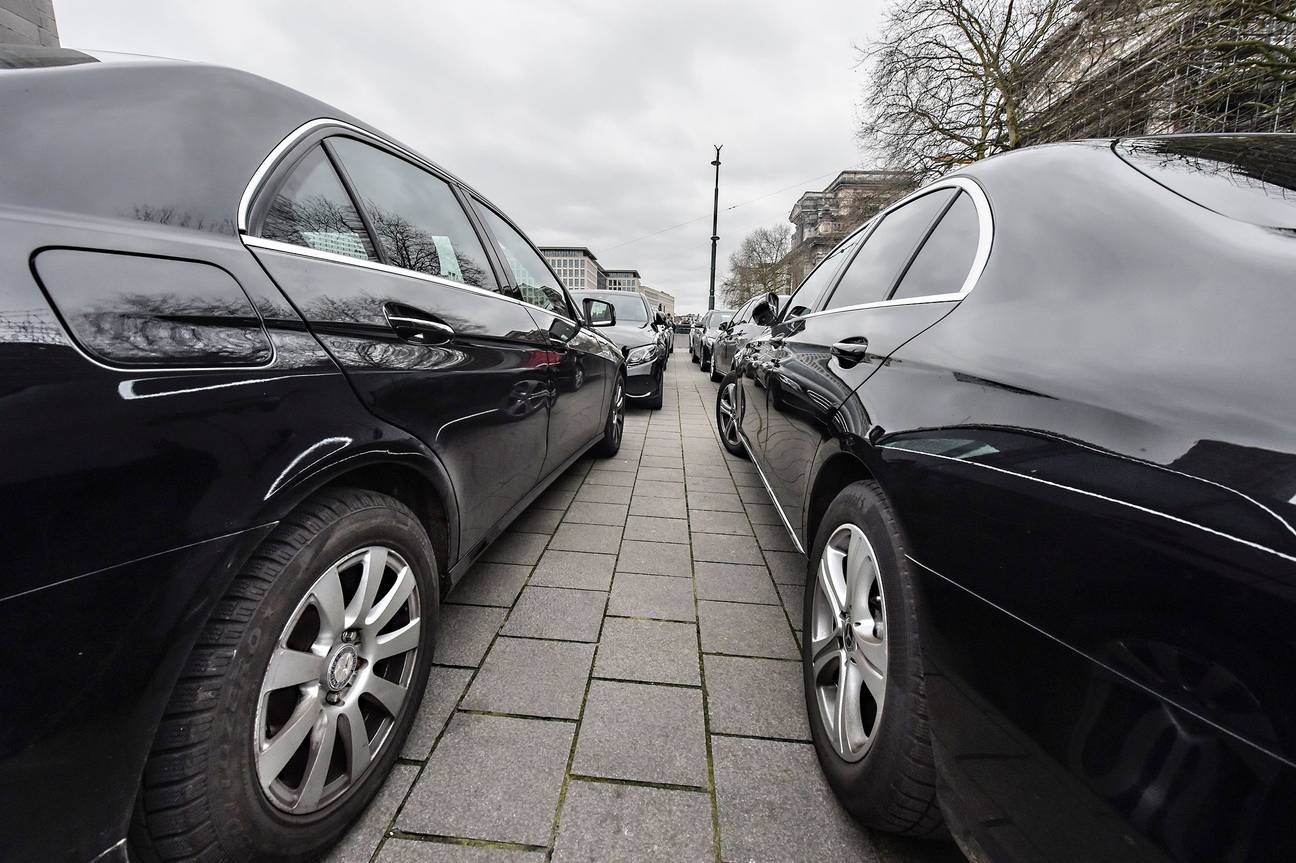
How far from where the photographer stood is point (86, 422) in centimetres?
72

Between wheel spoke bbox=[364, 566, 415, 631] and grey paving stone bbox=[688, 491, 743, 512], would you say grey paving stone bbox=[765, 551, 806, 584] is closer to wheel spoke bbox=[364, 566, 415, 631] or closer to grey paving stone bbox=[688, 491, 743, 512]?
grey paving stone bbox=[688, 491, 743, 512]

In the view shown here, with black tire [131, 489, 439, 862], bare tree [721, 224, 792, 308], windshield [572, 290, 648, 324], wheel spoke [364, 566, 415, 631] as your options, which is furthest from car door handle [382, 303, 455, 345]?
bare tree [721, 224, 792, 308]

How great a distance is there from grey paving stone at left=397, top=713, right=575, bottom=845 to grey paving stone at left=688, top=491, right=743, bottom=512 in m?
2.11

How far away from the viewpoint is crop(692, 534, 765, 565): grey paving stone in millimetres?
2738

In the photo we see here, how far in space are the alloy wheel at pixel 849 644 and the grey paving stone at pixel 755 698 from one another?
0.22 metres

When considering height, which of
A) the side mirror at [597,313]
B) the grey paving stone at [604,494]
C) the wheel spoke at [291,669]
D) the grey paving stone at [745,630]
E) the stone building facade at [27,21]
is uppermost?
the stone building facade at [27,21]

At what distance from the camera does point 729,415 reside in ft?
15.9

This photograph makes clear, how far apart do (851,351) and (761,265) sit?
40240 millimetres

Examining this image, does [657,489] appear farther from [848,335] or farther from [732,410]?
[848,335]

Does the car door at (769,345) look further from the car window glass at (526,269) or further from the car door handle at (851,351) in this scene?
the car window glass at (526,269)

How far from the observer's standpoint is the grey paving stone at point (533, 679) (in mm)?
1643

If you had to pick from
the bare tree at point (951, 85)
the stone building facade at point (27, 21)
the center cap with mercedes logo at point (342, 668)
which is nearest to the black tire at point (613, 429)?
the center cap with mercedes logo at point (342, 668)

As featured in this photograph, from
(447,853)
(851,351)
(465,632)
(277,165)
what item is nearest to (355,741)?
(447,853)

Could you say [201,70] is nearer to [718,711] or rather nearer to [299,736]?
[299,736]
